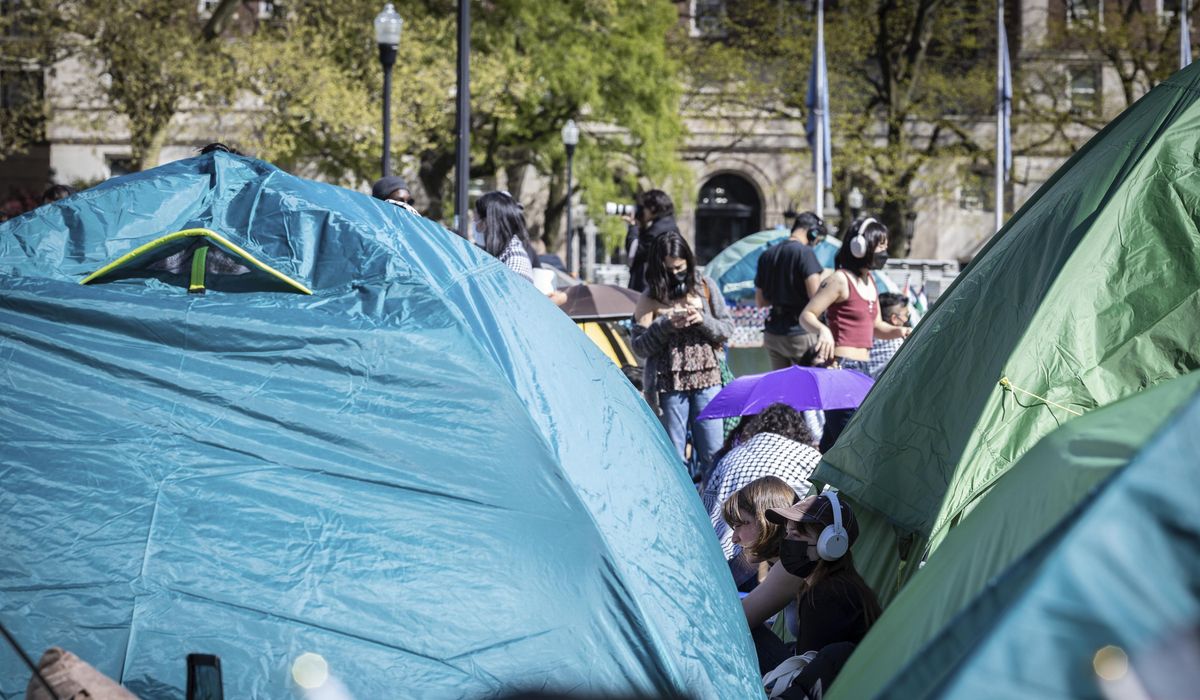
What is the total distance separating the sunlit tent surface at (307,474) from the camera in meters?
3.22

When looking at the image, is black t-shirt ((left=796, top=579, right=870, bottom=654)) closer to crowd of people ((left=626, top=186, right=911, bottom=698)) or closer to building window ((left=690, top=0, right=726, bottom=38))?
crowd of people ((left=626, top=186, right=911, bottom=698))

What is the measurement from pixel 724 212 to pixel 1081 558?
39.6m

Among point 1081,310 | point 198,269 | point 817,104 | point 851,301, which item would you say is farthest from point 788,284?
point 817,104

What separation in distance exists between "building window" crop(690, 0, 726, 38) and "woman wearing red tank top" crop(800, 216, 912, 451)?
95.7 feet

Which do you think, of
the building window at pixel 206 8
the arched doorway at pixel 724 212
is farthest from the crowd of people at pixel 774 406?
the arched doorway at pixel 724 212

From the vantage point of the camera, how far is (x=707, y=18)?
37688 mm

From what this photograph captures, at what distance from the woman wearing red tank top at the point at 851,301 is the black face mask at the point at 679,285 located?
88 centimetres

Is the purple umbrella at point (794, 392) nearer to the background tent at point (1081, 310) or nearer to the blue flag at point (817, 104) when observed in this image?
the background tent at point (1081, 310)

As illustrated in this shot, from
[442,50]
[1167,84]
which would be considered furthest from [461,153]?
[442,50]

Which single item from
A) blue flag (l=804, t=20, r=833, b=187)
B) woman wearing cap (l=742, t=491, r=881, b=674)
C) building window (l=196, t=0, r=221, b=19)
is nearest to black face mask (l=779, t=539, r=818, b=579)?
woman wearing cap (l=742, t=491, r=881, b=674)

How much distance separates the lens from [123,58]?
2283cm

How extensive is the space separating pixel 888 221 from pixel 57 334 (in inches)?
1230

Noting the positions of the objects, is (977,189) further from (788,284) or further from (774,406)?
→ (774,406)

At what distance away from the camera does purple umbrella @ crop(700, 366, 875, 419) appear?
6934mm
